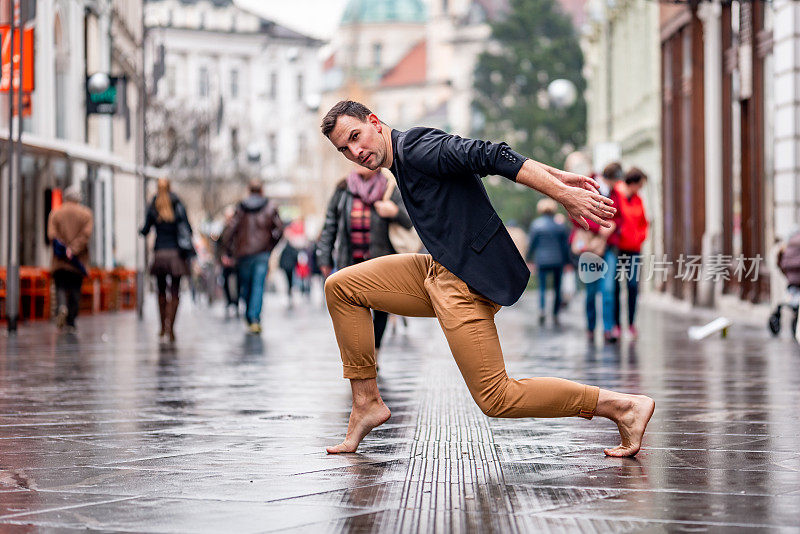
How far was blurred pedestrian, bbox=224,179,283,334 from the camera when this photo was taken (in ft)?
58.8

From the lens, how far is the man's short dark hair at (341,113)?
6.33 meters

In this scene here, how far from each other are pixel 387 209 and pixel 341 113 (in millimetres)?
5540

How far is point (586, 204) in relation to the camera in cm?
588

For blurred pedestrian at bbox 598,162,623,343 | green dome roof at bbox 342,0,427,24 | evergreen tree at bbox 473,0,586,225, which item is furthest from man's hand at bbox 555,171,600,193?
green dome roof at bbox 342,0,427,24

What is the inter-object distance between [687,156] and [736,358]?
52.5ft

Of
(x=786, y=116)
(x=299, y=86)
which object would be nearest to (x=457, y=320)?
(x=786, y=116)

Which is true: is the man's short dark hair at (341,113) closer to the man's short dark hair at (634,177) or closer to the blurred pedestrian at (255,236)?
the man's short dark hair at (634,177)

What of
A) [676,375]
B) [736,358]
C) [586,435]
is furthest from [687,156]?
[586,435]

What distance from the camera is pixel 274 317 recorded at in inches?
1008

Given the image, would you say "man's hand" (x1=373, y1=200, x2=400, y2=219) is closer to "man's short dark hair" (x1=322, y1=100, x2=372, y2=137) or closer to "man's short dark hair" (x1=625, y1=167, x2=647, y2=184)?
"man's short dark hair" (x1=625, y1=167, x2=647, y2=184)

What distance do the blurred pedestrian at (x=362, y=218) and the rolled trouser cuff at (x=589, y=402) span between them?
557 centimetres

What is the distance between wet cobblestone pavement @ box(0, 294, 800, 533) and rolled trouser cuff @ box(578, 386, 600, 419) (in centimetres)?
22

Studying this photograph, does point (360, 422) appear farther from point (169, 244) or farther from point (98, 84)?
point (98, 84)

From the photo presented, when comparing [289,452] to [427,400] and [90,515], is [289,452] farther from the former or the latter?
[427,400]
